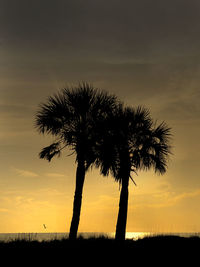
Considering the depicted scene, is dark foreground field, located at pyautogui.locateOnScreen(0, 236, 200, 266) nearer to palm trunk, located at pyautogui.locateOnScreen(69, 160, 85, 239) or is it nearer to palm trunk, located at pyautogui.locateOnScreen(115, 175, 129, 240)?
palm trunk, located at pyautogui.locateOnScreen(69, 160, 85, 239)

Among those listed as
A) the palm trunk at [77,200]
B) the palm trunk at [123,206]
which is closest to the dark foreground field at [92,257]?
the palm trunk at [77,200]

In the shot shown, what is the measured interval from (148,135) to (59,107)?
683 cm

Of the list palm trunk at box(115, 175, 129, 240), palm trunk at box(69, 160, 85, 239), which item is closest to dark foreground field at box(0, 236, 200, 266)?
palm trunk at box(69, 160, 85, 239)

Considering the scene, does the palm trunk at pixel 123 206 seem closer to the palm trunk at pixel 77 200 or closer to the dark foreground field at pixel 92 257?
the palm trunk at pixel 77 200

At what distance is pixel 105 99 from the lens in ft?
83.1

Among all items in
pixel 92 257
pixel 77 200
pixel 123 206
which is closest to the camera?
pixel 92 257

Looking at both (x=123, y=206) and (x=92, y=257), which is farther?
(x=123, y=206)

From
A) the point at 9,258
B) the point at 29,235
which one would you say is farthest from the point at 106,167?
the point at 9,258

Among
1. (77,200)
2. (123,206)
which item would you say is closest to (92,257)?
(77,200)

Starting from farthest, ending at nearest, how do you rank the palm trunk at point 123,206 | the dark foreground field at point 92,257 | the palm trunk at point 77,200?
the palm trunk at point 123,206, the palm trunk at point 77,200, the dark foreground field at point 92,257

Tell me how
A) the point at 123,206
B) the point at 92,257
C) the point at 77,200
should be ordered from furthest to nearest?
the point at 123,206, the point at 77,200, the point at 92,257

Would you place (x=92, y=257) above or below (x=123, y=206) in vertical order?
below

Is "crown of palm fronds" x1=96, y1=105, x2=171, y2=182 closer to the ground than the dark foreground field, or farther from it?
farther from it

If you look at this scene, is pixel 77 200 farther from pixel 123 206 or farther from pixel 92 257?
pixel 92 257
